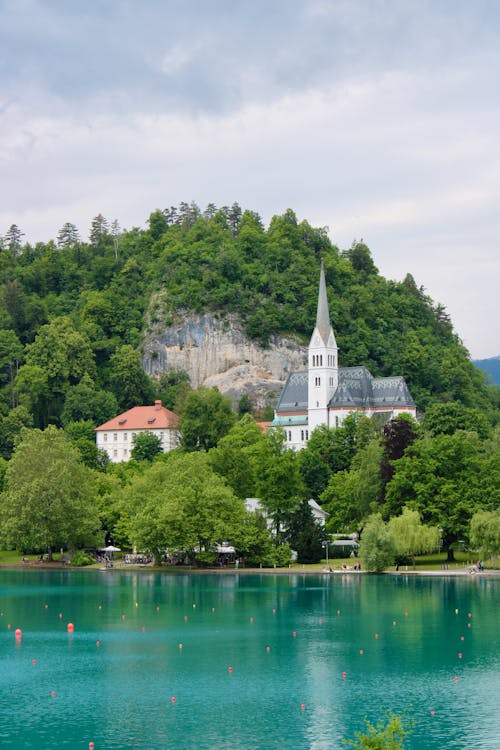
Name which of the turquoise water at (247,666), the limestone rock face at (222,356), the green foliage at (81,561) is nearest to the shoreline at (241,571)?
the green foliage at (81,561)

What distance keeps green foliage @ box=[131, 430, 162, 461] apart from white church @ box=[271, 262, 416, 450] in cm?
1781

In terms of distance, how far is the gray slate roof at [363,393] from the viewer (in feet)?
527

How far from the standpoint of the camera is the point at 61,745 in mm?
39812

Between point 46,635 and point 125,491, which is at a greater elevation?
point 125,491

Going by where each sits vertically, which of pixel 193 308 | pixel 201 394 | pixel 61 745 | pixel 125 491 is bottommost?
pixel 61 745

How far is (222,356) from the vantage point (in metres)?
188

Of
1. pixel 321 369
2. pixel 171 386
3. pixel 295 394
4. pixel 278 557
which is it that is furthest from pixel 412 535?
pixel 171 386

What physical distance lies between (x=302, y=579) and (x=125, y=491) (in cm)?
2826

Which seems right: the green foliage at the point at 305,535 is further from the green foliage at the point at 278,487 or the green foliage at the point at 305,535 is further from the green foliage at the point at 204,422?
the green foliage at the point at 204,422

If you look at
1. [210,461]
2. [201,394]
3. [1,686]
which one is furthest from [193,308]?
[1,686]

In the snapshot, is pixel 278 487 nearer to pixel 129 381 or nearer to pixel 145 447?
pixel 145 447

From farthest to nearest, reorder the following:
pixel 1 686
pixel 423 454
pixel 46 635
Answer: pixel 423 454, pixel 46 635, pixel 1 686

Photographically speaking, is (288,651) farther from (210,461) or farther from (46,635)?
(210,461)

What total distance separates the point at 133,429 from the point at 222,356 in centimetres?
2572
